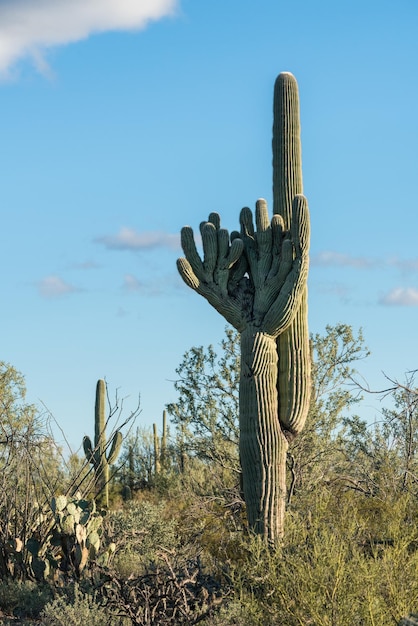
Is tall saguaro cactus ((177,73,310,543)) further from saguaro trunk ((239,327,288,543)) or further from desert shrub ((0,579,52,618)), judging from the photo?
desert shrub ((0,579,52,618))

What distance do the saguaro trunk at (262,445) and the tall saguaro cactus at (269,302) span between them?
0.01 metres

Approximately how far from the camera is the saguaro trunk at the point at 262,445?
39.3ft

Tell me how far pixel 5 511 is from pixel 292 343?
13.5 ft

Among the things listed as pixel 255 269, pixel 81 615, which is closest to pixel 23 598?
pixel 81 615

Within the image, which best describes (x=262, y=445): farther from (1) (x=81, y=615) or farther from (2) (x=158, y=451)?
(2) (x=158, y=451)

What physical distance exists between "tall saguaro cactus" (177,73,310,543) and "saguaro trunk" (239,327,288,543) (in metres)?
0.01

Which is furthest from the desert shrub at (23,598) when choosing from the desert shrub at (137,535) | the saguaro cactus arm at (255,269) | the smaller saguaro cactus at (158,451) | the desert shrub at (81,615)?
the smaller saguaro cactus at (158,451)

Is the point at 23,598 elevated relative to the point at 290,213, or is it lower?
lower

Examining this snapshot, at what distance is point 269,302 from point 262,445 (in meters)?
1.76

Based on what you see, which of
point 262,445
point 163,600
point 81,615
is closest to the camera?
point 163,600

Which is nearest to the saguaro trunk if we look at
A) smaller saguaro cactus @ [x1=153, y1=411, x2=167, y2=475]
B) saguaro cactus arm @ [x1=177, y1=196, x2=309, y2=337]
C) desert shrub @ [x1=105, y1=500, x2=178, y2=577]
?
saguaro cactus arm @ [x1=177, y1=196, x2=309, y2=337]

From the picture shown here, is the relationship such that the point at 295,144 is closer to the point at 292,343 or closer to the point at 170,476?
the point at 292,343

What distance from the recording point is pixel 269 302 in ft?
40.8

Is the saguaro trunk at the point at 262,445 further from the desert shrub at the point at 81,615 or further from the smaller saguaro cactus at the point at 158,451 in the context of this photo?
the smaller saguaro cactus at the point at 158,451
